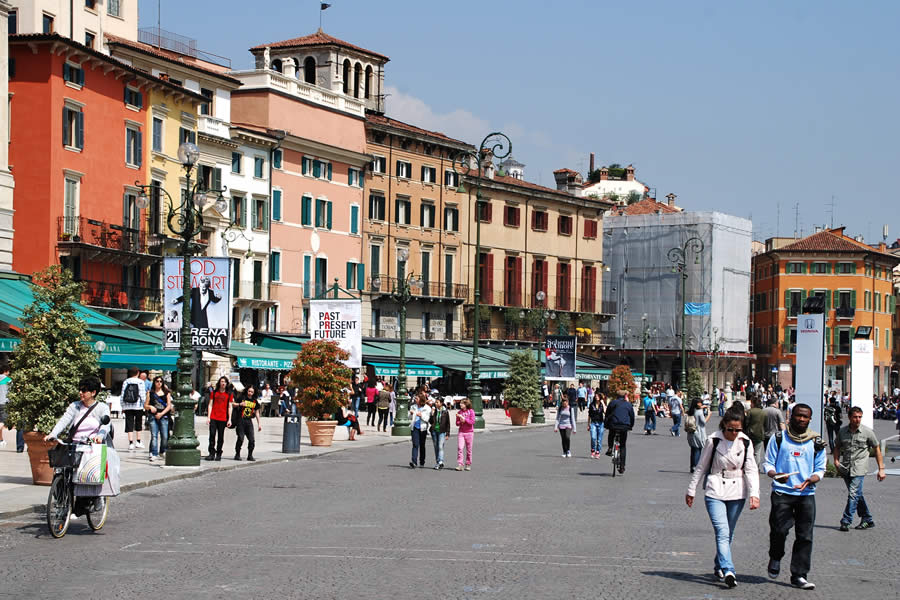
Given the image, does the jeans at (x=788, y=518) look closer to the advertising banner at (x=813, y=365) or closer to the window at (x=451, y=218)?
the advertising banner at (x=813, y=365)

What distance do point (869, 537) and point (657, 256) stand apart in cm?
7586

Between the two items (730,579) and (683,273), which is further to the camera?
(683,273)

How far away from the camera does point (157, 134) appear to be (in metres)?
53.6

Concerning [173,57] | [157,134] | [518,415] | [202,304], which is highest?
[173,57]

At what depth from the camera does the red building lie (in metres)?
46.0

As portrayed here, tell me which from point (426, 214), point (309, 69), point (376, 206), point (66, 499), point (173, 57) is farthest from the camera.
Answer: point (309, 69)

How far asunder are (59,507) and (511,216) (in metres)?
64.1

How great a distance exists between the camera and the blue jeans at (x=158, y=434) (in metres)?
26.2

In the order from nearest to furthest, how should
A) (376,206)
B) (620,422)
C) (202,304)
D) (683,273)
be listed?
1. (620,422)
2. (202,304)
3. (683,273)
4. (376,206)

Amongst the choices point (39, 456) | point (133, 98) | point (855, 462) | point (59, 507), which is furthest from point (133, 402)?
point (133, 98)

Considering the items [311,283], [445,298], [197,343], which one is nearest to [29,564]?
[197,343]

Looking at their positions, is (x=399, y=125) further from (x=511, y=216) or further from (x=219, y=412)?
(x=219, y=412)

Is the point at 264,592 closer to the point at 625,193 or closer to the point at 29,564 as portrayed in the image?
the point at 29,564

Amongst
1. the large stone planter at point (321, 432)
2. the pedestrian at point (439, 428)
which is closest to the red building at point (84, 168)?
the large stone planter at point (321, 432)
